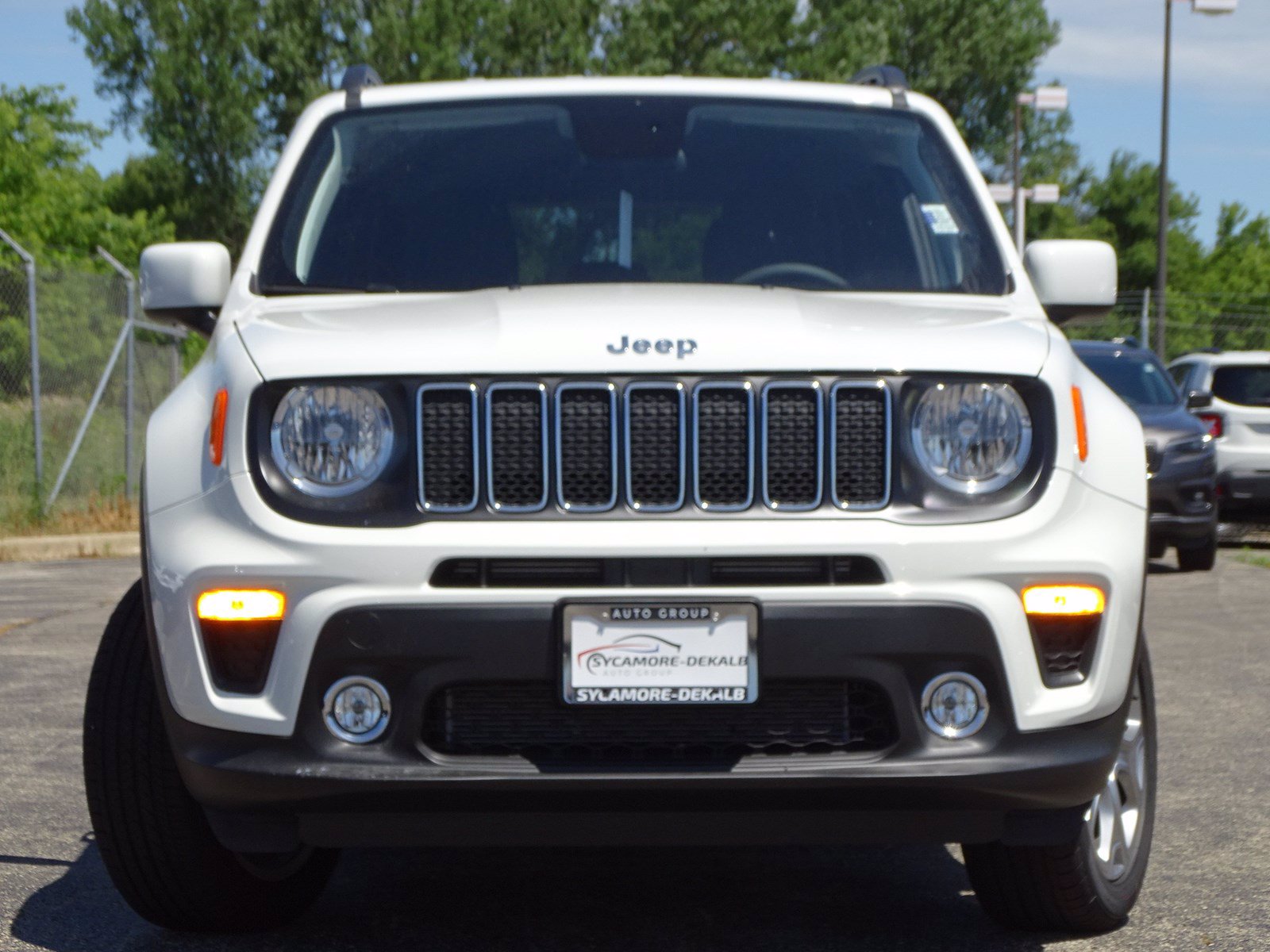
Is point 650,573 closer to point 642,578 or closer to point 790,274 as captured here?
point 642,578

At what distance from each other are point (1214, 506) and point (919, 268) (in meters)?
10.2

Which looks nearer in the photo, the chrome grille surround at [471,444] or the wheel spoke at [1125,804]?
the chrome grille surround at [471,444]

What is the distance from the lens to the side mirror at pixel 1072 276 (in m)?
4.36

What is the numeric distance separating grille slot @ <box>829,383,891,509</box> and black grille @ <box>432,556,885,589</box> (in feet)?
0.46

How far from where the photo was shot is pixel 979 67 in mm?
61594

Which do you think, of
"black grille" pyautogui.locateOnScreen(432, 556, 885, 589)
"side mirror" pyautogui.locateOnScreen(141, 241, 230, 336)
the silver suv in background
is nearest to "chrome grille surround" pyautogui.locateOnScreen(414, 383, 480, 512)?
"black grille" pyautogui.locateOnScreen(432, 556, 885, 589)

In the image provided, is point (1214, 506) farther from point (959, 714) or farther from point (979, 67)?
point (979, 67)

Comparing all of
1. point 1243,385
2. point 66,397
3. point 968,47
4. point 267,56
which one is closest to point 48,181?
point 267,56

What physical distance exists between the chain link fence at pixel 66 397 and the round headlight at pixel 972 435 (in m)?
14.1

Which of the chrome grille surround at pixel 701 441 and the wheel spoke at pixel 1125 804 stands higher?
the chrome grille surround at pixel 701 441

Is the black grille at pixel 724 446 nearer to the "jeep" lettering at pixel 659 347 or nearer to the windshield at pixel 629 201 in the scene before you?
the "jeep" lettering at pixel 659 347

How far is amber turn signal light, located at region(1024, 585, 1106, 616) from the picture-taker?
341 cm

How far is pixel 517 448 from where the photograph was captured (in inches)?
136

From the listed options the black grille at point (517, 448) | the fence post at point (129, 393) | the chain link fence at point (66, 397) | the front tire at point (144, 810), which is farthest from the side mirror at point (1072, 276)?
the fence post at point (129, 393)
